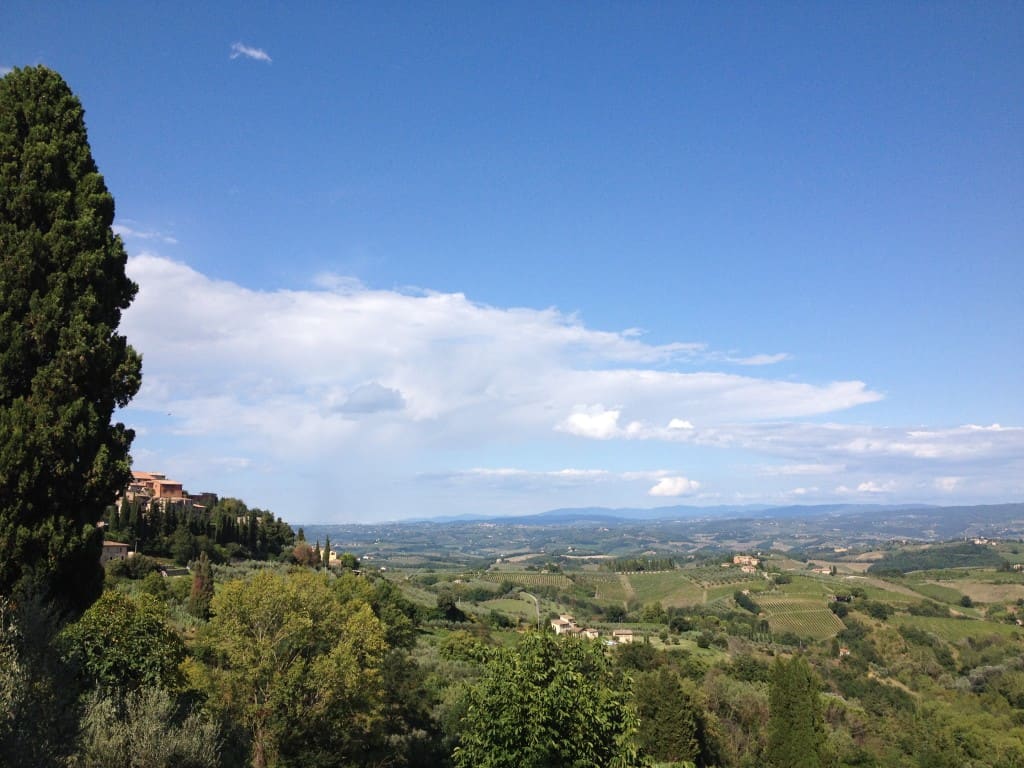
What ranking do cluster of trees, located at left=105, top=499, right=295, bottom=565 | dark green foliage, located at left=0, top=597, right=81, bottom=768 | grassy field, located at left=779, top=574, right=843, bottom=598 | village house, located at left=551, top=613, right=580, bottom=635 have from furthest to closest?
1. grassy field, located at left=779, top=574, right=843, bottom=598
2. village house, located at left=551, top=613, right=580, bottom=635
3. cluster of trees, located at left=105, top=499, right=295, bottom=565
4. dark green foliage, located at left=0, top=597, right=81, bottom=768

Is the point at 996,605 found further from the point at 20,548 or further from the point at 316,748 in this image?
the point at 20,548

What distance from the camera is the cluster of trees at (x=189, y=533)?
64688 millimetres

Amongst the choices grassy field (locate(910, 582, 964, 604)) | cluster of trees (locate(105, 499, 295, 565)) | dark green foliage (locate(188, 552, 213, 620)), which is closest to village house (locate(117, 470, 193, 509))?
cluster of trees (locate(105, 499, 295, 565))

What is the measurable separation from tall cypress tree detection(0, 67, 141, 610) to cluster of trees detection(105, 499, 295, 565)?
5099cm

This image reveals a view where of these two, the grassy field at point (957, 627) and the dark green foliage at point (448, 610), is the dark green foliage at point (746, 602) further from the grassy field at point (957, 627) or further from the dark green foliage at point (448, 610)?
the dark green foliage at point (448, 610)

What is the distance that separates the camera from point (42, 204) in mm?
12406

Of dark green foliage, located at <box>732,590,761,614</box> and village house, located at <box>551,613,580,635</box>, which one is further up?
village house, located at <box>551,613,580,635</box>

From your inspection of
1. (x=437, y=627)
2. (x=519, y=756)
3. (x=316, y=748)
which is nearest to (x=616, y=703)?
(x=519, y=756)

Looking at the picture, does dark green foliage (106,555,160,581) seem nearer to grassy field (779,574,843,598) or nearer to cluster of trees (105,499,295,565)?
cluster of trees (105,499,295,565)

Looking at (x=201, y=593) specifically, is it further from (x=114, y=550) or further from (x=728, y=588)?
A: (x=728, y=588)

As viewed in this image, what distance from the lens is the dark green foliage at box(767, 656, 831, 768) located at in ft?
137

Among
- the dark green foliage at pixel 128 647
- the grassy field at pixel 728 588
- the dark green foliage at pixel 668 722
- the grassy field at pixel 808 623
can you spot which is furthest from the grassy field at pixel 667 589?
the dark green foliage at pixel 128 647

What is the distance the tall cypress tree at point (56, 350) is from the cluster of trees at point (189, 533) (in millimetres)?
50992

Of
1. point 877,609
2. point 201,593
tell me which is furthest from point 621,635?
point 201,593
